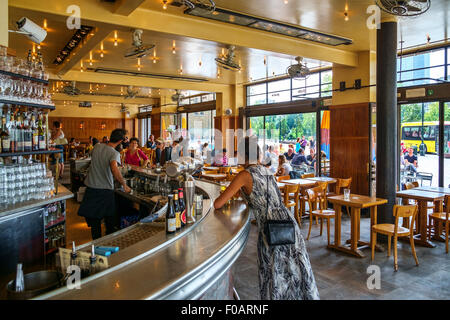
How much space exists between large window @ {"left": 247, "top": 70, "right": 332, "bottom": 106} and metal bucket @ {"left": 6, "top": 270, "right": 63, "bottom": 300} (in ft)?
27.8

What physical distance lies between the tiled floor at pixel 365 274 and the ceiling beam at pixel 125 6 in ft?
12.5

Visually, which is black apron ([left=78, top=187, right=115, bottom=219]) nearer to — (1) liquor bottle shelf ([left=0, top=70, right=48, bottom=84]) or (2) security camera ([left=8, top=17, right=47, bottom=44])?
(1) liquor bottle shelf ([left=0, top=70, right=48, bottom=84])

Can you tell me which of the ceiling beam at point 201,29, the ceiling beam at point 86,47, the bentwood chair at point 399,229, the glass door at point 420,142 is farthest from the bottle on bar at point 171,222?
the glass door at point 420,142

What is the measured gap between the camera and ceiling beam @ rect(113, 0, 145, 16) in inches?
186

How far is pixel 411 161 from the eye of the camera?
8.27 m

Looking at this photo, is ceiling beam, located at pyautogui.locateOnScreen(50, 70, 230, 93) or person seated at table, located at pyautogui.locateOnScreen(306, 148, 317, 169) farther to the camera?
ceiling beam, located at pyautogui.locateOnScreen(50, 70, 230, 93)

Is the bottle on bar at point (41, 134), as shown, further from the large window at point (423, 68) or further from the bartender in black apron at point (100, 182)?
the large window at point (423, 68)

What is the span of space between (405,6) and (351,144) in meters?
5.08

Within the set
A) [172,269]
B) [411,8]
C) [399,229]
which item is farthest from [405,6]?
[172,269]

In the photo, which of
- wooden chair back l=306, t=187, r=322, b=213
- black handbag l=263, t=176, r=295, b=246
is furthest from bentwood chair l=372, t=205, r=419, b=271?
black handbag l=263, t=176, r=295, b=246

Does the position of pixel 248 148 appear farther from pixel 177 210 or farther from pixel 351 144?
pixel 351 144

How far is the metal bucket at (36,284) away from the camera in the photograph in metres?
1.42

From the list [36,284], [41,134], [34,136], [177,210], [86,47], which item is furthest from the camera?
[86,47]
